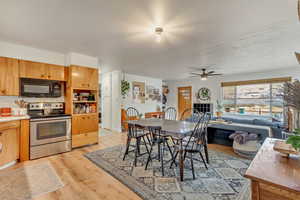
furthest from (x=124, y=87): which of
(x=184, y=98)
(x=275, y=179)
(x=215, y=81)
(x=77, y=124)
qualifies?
(x=275, y=179)

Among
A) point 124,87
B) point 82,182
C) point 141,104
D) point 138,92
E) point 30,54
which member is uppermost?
point 30,54

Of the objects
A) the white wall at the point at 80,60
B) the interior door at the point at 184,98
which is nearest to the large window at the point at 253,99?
the interior door at the point at 184,98

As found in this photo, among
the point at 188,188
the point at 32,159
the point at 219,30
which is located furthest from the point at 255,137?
the point at 32,159

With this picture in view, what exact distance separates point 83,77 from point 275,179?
379 centimetres

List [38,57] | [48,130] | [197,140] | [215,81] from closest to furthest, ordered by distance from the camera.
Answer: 1. [197,140]
2. [48,130]
3. [38,57]
4. [215,81]

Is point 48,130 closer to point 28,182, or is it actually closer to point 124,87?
point 28,182

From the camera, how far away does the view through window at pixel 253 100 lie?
528 centimetres

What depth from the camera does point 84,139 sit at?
3570 millimetres

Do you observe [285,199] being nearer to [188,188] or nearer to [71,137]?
[188,188]

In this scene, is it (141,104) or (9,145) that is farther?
(141,104)

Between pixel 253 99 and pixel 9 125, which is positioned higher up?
pixel 253 99

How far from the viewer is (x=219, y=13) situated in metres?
1.87

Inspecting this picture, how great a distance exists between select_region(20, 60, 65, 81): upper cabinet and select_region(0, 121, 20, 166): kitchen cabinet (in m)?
1.05

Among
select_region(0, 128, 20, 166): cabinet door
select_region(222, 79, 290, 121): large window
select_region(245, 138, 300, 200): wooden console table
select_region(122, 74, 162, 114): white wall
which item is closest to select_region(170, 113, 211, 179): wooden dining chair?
select_region(245, 138, 300, 200): wooden console table
